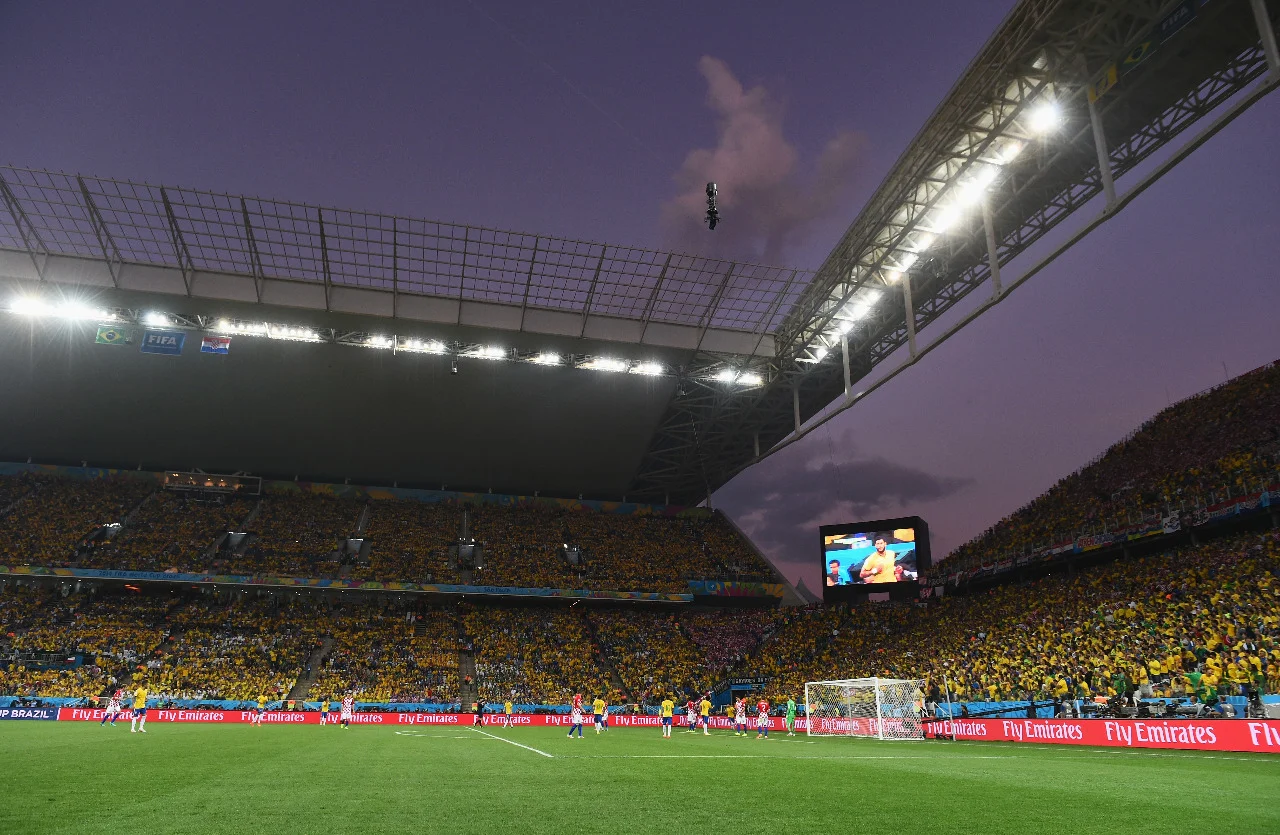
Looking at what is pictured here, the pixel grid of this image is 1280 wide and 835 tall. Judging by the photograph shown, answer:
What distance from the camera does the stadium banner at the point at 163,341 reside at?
109ft

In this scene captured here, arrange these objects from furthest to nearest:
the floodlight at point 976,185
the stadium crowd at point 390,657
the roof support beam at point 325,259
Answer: the stadium crowd at point 390,657 → the roof support beam at point 325,259 → the floodlight at point 976,185

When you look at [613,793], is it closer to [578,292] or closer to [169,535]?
[578,292]

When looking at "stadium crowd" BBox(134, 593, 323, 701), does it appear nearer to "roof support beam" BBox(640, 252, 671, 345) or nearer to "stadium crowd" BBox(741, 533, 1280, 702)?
"roof support beam" BBox(640, 252, 671, 345)

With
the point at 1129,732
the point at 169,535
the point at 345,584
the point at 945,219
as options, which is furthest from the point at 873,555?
the point at 169,535

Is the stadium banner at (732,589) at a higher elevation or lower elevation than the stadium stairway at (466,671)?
higher

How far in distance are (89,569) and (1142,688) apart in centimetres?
5067

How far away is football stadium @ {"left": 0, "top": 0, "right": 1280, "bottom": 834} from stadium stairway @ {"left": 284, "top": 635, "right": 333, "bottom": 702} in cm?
18

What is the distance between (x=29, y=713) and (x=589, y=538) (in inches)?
1310

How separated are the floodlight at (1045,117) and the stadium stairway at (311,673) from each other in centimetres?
4135

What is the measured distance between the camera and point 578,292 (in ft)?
115

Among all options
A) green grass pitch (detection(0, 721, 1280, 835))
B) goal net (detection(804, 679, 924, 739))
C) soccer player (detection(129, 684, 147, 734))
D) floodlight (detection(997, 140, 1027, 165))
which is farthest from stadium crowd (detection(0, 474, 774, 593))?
floodlight (detection(997, 140, 1027, 165))

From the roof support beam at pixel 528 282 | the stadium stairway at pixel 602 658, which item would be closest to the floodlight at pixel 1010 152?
the roof support beam at pixel 528 282

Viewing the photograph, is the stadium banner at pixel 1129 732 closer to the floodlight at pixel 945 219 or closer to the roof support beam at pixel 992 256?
the roof support beam at pixel 992 256

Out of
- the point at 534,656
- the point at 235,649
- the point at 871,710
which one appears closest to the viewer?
the point at 871,710
